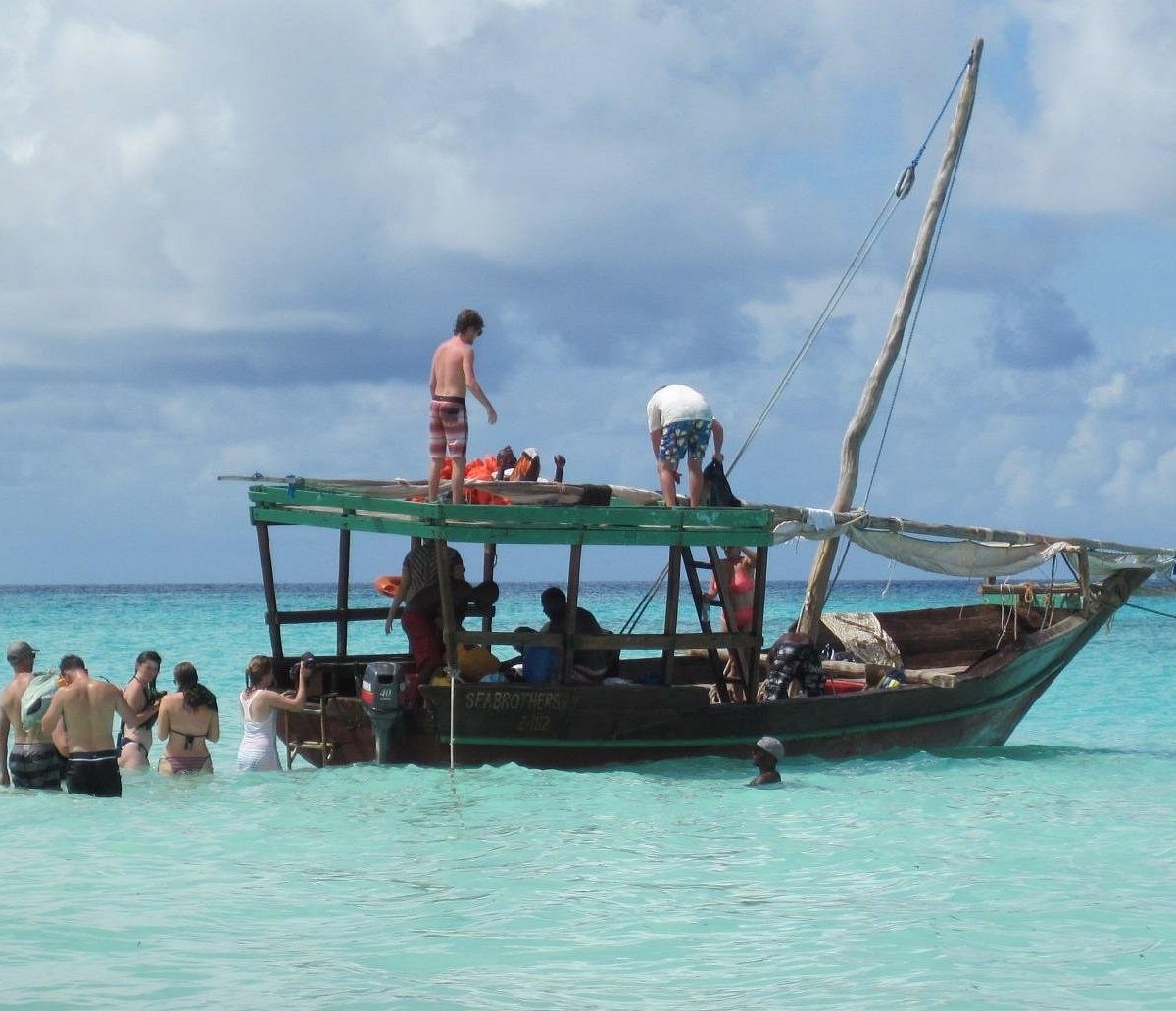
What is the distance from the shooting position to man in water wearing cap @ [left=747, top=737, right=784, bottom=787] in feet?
36.3

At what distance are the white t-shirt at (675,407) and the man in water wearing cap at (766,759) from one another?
8.75 feet

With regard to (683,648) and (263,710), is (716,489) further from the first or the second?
(263,710)

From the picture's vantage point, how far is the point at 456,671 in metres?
10.9

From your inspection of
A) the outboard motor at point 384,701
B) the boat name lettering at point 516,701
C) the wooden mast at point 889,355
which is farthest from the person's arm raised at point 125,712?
the wooden mast at point 889,355

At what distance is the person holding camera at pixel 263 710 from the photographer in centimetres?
1142

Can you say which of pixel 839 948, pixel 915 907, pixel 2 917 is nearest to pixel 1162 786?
pixel 915 907

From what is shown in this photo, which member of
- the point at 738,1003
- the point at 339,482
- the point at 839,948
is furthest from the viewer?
the point at 339,482

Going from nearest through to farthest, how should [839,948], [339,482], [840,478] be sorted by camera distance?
[839,948] → [339,482] → [840,478]

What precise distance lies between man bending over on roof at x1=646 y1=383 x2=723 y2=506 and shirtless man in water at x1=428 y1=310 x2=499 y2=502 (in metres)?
1.71

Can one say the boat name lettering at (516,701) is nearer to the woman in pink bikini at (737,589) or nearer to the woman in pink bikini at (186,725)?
the woman in pink bikini at (737,589)

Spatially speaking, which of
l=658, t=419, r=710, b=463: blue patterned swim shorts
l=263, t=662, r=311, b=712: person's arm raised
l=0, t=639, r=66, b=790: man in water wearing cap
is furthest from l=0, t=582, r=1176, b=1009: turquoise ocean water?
l=658, t=419, r=710, b=463: blue patterned swim shorts

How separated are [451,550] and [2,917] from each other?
493 cm

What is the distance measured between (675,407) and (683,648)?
202cm

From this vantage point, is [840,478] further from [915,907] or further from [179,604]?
[179,604]
